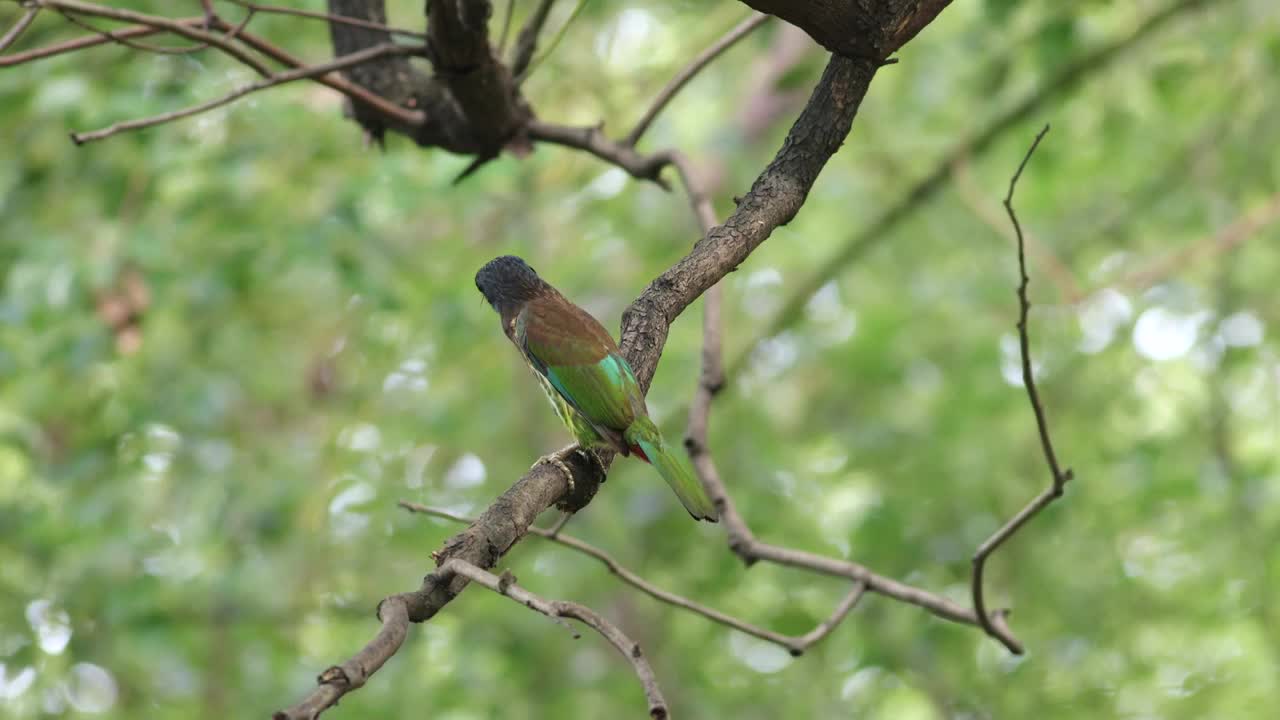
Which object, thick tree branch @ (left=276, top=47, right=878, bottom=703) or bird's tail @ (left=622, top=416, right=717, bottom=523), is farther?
bird's tail @ (left=622, top=416, right=717, bottom=523)

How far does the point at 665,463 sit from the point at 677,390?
4702 mm

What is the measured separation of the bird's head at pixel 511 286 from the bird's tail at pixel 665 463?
628 millimetres

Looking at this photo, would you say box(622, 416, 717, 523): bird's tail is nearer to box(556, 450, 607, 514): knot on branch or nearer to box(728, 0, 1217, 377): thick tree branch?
box(556, 450, 607, 514): knot on branch

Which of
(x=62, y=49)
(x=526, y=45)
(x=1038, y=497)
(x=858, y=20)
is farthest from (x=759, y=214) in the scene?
(x=62, y=49)

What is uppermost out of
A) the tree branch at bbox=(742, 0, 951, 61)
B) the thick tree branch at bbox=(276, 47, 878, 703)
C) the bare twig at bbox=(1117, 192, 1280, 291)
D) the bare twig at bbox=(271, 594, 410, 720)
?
the bare twig at bbox=(1117, 192, 1280, 291)

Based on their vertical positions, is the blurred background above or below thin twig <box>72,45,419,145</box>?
above

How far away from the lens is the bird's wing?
2.88 metres

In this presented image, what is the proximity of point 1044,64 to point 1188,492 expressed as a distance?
267 centimetres

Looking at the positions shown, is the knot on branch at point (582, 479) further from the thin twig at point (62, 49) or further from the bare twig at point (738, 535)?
the thin twig at point (62, 49)

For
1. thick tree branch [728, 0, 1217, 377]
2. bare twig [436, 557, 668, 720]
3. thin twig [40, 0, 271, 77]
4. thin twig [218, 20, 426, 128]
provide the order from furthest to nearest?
thick tree branch [728, 0, 1217, 377] < thin twig [218, 20, 426, 128] < thin twig [40, 0, 271, 77] < bare twig [436, 557, 668, 720]

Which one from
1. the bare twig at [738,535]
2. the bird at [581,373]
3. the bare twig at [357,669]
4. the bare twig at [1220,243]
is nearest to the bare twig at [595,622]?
the bare twig at [357,669]

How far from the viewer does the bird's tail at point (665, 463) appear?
2.75 meters

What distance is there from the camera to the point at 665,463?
9.46 feet

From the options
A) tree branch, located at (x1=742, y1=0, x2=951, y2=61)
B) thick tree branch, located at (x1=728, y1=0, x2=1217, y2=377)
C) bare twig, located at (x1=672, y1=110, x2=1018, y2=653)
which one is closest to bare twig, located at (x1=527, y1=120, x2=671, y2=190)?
bare twig, located at (x1=672, y1=110, x2=1018, y2=653)
